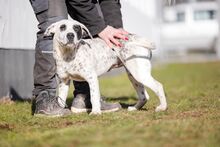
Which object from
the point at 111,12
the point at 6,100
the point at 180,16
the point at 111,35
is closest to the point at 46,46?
the point at 111,35

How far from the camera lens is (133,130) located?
4.07 meters

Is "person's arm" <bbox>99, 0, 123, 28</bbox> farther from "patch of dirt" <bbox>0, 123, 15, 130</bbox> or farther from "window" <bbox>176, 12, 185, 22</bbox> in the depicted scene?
"window" <bbox>176, 12, 185, 22</bbox>

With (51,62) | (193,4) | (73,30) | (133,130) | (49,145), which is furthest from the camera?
(193,4)

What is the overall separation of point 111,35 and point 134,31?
1215cm

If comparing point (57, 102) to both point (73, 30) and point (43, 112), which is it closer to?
point (43, 112)

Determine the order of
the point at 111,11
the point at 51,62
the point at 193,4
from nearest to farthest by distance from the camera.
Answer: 1. the point at 51,62
2. the point at 111,11
3. the point at 193,4

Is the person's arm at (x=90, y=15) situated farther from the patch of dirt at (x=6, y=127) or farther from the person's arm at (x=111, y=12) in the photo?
the patch of dirt at (x=6, y=127)

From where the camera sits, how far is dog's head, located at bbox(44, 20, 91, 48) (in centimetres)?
555

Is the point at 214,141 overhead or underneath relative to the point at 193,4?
overhead

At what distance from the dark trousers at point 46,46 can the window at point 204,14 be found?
36379 mm

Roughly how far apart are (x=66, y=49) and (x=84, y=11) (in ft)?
2.13

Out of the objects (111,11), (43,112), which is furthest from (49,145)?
(111,11)

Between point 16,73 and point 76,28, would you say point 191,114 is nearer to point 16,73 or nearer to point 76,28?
point 76,28

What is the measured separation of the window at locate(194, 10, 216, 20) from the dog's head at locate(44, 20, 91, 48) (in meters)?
36.6
